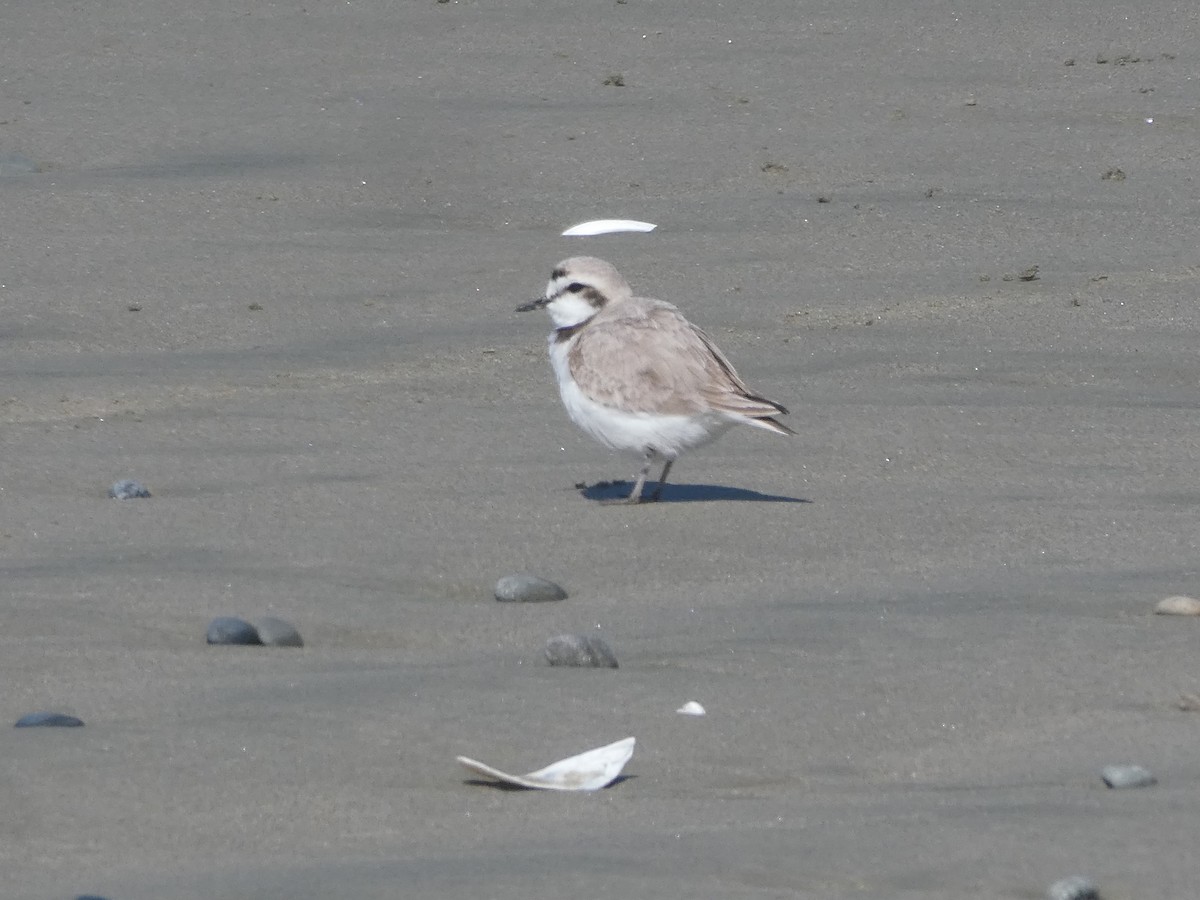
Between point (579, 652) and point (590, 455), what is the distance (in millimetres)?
2258

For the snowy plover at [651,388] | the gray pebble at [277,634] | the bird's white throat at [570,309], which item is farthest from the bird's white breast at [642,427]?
the gray pebble at [277,634]

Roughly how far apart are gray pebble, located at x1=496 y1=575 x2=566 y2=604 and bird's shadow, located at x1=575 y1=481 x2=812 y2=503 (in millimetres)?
918

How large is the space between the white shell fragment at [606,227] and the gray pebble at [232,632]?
404 cm

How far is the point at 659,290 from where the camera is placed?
24.9 feet

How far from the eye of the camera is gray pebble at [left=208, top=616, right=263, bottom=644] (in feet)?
13.9

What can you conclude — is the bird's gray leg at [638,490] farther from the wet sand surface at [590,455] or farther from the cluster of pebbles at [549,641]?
the cluster of pebbles at [549,641]

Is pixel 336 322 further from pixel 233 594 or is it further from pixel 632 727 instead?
pixel 632 727

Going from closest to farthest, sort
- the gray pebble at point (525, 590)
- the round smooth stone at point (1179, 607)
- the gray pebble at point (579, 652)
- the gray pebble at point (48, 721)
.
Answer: the gray pebble at point (48, 721) → the gray pebble at point (579, 652) → the round smooth stone at point (1179, 607) → the gray pebble at point (525, 590)

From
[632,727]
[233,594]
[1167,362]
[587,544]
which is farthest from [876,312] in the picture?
[632,727]

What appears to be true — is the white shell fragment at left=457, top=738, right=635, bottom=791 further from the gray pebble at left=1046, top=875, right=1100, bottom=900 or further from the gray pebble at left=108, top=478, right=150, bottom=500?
the gray pebble at left=108, top=478, right=150, bottom=500

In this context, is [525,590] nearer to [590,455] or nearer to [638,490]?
[638,490]

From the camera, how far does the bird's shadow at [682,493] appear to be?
564 centimetres

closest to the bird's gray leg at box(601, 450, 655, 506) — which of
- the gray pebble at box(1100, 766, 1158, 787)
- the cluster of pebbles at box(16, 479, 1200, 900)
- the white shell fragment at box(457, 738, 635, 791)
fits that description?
the cluster of pebbles at box(16, 479, 1200, 900)

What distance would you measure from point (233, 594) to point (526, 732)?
3.77 ft
